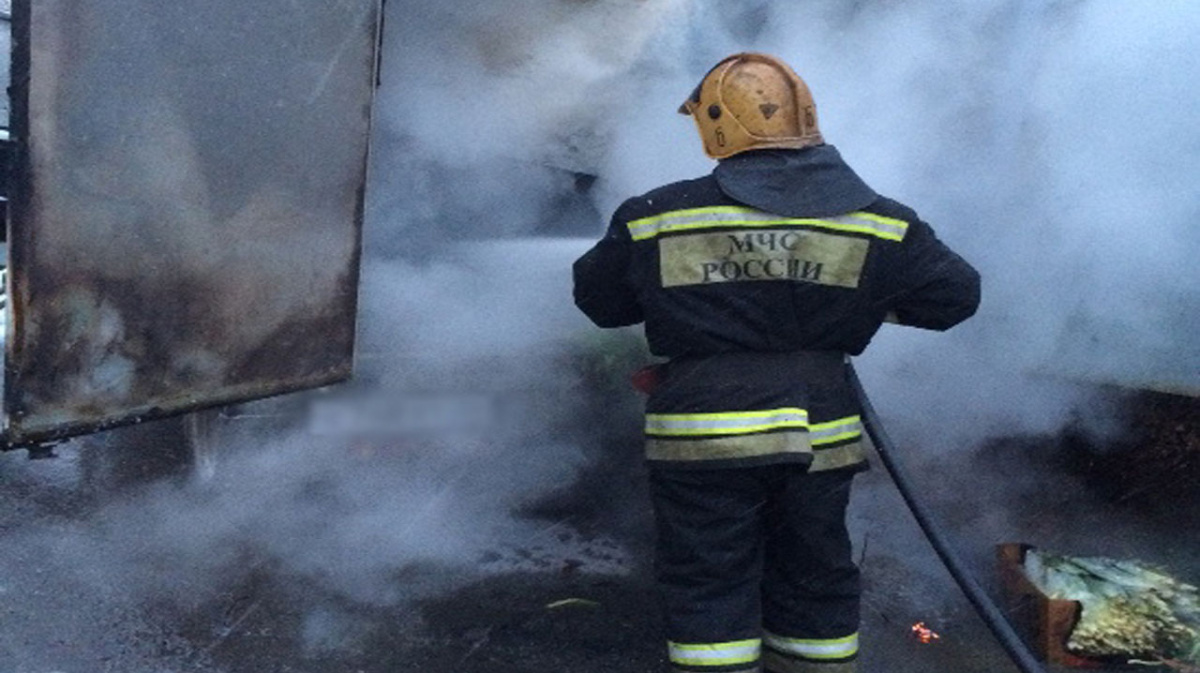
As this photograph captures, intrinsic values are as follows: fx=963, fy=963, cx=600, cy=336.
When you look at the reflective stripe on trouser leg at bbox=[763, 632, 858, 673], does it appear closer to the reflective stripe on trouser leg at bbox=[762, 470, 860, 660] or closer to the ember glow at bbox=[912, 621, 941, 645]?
the reflective stripe on trouser leg at bbox=[762, 470, 860, 660]

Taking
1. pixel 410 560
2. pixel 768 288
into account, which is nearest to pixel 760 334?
pixel 768 288

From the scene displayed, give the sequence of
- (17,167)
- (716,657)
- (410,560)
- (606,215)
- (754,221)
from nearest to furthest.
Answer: (17,167)
(754,221)
(716,657)
(410,560)
(606,215)

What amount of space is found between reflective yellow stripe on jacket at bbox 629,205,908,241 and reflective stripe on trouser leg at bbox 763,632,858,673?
3.52ft

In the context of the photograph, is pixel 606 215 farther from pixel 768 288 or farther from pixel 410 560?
pixel 768 288

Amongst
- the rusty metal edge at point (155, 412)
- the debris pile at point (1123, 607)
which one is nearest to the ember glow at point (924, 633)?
the debris pile at point (1123, 607)

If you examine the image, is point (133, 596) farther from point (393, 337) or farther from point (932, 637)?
point (932, 637)

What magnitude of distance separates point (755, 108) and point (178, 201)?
1464 mm

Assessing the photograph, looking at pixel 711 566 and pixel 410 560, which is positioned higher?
pixel 711 566

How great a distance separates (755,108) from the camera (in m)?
2.39

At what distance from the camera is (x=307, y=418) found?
3.86 m

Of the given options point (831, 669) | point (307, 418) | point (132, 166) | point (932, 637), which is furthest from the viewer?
point (307, 418)

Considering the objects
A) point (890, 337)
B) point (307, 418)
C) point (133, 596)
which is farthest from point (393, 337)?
point (890, 337)

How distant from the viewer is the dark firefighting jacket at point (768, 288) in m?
2.34

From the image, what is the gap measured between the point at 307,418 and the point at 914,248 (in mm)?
2491
